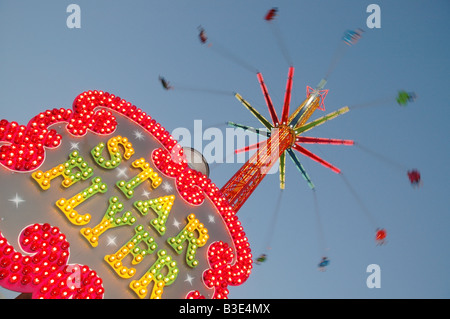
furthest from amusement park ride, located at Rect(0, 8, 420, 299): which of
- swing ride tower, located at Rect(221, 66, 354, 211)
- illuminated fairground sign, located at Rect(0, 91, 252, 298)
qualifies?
swing ride tower, located at Rect(221, 66, 354, 211)

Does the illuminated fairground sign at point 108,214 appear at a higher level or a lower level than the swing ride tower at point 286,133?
lower

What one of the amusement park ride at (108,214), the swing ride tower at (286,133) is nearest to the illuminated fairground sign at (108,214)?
the amusement park ride at (108,214)

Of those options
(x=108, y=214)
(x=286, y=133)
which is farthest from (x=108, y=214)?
(x=286, y=133)

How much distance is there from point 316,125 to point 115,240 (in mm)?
11235

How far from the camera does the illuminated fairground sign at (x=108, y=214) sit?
7.19 meters

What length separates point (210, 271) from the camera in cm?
928

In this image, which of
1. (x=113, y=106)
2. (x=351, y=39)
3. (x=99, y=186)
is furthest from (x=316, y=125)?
(x=99, y=186)

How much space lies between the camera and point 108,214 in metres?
8.54

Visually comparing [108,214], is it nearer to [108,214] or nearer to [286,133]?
[108,214]

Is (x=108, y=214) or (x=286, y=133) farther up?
(x=286, y=133)

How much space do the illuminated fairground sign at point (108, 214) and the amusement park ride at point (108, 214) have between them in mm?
22

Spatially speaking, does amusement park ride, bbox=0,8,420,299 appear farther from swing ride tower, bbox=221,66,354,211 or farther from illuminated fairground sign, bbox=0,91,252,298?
swing ride tower, bbox=221,66,354,211

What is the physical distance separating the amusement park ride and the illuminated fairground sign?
0.02 m

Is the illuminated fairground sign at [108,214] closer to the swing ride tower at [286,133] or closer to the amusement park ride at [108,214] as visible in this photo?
the amusement park ride at [108,214]
